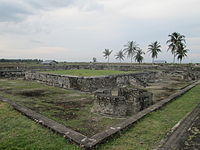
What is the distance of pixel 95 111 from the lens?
20.9 ft

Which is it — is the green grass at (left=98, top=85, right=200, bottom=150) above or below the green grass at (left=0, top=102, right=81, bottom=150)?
above

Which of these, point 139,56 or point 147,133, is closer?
point 147,133

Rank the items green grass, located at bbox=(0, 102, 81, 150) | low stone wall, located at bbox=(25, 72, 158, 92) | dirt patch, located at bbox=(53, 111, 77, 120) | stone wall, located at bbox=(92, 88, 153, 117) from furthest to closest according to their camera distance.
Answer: low stone wall, located at bbox=(25, 72, 158, 92)
stone wall, located at bbox=(92, 88, 153, 117)
dirt patch, located at bbox=(53, 111, 77, 120)
green grass, located at bbox=(0, 102, 81, 150)

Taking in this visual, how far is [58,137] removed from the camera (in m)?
3.91

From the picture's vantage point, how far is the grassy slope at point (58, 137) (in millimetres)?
3512

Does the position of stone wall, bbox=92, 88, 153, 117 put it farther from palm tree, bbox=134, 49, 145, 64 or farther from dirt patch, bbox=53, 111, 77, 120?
palm tree, bbox=134, 49, 145, 64

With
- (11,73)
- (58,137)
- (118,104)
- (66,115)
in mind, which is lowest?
(66,115)

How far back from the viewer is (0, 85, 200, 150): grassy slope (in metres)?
3.51

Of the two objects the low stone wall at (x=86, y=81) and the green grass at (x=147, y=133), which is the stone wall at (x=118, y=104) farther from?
the low stone wall at (x=86, y=81)

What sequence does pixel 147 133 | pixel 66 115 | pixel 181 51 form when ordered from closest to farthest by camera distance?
pixel 147 133
pixel 66 115
pixel 181 51

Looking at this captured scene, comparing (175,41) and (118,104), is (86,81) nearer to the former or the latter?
(118,104)

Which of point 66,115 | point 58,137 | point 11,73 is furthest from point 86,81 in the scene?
point 11,73

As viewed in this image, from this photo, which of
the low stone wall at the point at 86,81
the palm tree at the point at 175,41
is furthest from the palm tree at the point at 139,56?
the low stone wall at the point at 86,81

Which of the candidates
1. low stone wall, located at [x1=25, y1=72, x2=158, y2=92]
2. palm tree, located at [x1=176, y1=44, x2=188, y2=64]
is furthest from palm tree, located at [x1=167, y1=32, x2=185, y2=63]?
low stone wall, located at [x1=25, y1=72, x2=158, y2=92]
